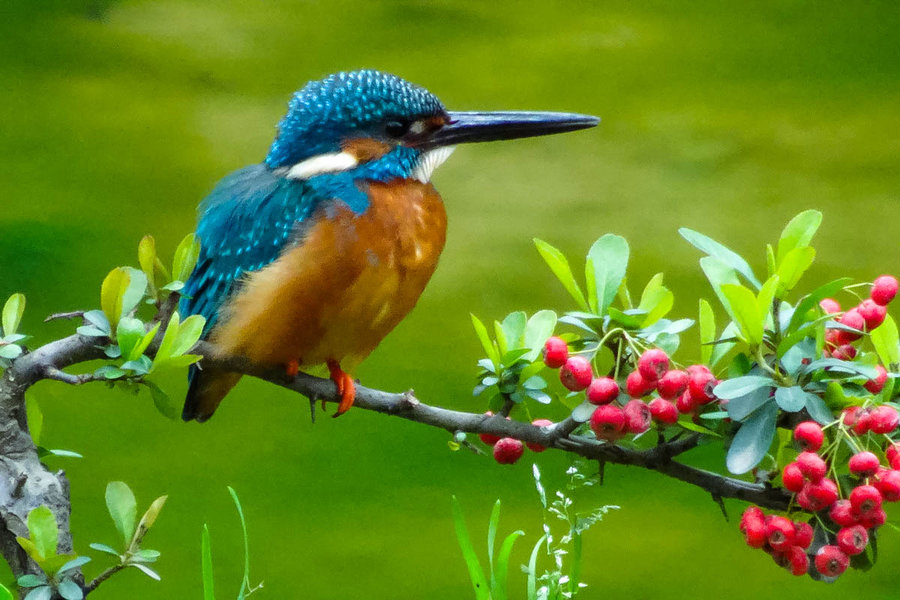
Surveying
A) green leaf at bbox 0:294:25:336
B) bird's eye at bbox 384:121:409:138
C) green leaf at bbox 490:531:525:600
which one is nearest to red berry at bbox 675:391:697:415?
green leaf at bbox 490:531:525:600

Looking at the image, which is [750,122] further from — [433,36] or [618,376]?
[618,376]

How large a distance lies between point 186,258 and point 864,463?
0.56 metres

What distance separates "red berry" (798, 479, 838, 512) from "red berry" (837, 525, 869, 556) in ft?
0.11

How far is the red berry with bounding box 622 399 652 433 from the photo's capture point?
2.86ft

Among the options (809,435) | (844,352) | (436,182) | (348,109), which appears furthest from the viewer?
(436,182)

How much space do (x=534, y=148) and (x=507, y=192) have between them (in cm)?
9

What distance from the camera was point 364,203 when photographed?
1153 millimetres

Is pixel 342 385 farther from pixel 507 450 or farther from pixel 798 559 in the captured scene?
pixel 798 559

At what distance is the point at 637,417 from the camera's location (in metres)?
0.87

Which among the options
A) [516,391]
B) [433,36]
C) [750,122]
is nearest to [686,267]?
[750,122]

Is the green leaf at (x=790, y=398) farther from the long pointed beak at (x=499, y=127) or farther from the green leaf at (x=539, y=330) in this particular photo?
the long pointed beak at (x=499, y=127)

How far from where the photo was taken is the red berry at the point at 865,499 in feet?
2.77

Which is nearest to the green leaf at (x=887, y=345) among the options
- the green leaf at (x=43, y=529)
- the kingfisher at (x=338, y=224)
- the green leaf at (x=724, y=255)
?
the green leaf at (x=724, y=255)

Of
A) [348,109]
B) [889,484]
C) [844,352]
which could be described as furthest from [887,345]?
[348,109]
